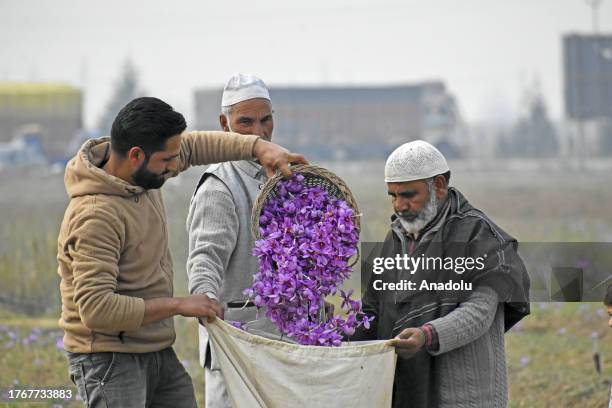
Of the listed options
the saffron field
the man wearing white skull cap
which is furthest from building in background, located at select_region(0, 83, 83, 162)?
the man wearing white skull cap

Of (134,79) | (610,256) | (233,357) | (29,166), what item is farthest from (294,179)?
(134,79)

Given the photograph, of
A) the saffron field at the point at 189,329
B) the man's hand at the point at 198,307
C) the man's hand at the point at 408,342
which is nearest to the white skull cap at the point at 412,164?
the man's hand at the point at 408,342

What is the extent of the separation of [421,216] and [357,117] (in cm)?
4894

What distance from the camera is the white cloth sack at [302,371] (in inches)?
159

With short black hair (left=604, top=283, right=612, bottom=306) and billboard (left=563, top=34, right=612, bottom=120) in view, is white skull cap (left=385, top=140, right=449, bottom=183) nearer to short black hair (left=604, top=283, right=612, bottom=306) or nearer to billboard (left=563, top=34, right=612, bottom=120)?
short black hair (left=604, top=283, right=612, bottom=306)

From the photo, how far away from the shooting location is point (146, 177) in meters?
3.96

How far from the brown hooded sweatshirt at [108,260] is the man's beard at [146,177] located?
0.03 metres

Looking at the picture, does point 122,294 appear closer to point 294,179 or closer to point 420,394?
point 294,179

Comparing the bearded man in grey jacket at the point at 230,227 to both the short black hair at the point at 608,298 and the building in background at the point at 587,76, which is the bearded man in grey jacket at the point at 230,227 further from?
the building in background at the point at 587,76

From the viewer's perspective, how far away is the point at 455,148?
178ft

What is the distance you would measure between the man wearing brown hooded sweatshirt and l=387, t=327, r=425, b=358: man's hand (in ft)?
2.33

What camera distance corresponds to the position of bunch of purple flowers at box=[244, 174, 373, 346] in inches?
164

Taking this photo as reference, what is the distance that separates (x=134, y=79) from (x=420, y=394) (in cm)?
5497

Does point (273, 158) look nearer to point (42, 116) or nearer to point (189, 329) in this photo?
point (189, 329)
